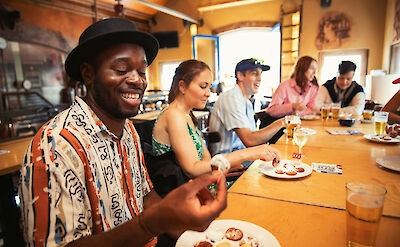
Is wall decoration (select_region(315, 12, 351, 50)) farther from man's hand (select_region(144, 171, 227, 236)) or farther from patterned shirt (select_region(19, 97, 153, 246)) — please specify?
man's hand (select_region(144, 171, 227, 236))

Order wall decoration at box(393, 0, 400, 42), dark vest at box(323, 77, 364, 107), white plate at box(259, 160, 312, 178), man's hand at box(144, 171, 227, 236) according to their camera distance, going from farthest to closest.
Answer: wall decoration at box(393, 0, 400, 42) → dark vest at box(323, 77, 364, 107) → white plate at box(259, 160, 312, 178) → man's hand at box(144, 171, 227, 236)

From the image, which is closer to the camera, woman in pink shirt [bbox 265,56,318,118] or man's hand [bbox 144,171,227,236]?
man's hand [bbox 144,171,227,236]

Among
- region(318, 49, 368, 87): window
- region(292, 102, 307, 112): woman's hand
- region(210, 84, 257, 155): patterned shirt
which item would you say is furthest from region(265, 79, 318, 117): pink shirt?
region(318, 49, 368, 87): window

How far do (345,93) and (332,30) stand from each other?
14.9 feet

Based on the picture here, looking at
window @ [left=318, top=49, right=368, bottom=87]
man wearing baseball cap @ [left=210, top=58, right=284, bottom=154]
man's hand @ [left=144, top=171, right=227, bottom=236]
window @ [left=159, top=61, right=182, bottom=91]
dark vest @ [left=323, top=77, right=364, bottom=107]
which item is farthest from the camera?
window @ [left=159, top=61, right=182, bottom=91]

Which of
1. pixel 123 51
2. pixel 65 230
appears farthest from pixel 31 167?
pixel 123 51

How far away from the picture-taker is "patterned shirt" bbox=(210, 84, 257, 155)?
2213 mm

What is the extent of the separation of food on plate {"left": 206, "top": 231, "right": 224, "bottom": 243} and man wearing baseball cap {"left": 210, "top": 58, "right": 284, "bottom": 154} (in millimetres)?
1416

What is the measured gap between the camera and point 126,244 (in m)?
0.71

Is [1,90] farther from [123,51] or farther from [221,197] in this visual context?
[221,197]

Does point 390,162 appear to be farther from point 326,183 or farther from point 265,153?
point 265,153

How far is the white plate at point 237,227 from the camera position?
0.75 m

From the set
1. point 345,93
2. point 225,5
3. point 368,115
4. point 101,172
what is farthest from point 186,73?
point 225,5

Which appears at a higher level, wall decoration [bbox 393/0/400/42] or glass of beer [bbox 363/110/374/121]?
wall decoration [bbox 393/0/400/42]
